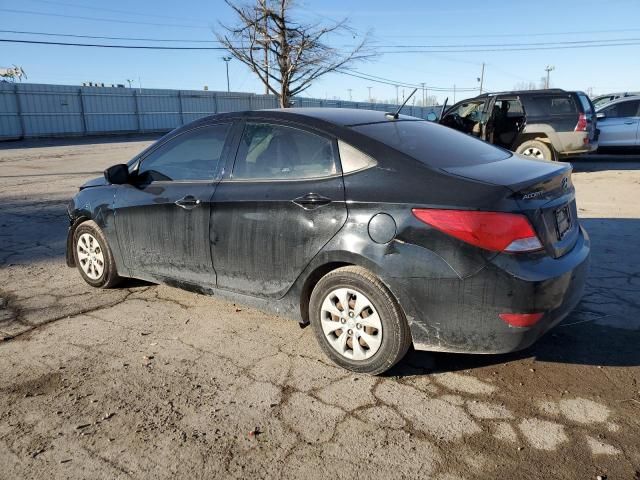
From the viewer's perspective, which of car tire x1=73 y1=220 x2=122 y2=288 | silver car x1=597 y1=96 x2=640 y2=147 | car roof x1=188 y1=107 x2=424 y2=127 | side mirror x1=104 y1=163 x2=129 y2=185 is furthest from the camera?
silver car x1=597 y1=96 x2=640 y2=147

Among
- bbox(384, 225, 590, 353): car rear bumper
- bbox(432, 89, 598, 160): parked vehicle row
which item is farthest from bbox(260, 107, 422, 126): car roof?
bbox(432, 89, 598, 160): parked vehicle row

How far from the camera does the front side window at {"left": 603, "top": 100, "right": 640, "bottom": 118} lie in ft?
42.4

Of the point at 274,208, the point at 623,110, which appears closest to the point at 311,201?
the point at 274,208

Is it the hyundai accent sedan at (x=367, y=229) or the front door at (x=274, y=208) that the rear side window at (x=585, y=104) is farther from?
the front door at (x=274, y=208)

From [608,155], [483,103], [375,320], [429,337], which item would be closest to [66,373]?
[375,320]

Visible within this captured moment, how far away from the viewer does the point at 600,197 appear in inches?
353

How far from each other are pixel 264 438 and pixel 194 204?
1.84 meters

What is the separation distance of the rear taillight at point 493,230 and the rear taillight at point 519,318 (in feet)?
1.12

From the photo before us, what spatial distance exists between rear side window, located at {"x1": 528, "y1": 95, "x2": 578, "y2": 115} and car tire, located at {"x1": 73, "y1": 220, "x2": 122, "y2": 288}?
10017mm

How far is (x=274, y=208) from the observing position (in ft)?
11.0

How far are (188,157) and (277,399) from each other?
81.6 inches

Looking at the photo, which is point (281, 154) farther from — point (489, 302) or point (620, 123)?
point (620, 123)

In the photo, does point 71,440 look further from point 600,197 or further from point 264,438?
point 600,197

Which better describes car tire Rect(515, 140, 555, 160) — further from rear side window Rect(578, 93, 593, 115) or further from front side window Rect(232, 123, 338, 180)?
front side window Rect(232, 123, 338, 180)
